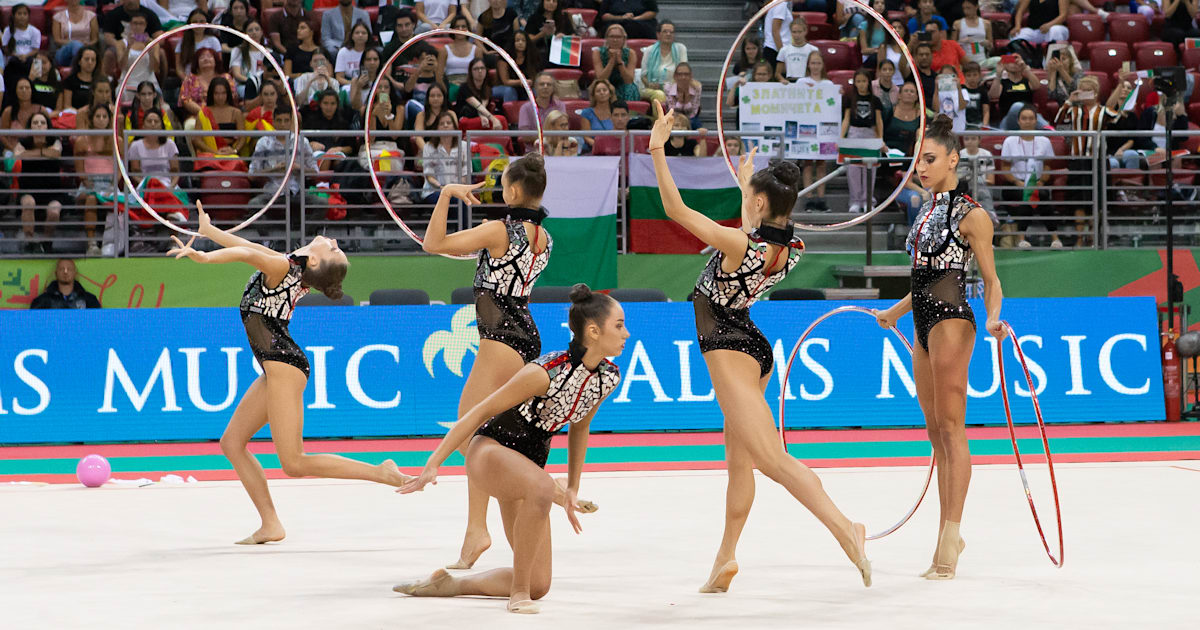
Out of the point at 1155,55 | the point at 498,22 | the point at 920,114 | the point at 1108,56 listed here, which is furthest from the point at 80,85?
the point at 1155,55

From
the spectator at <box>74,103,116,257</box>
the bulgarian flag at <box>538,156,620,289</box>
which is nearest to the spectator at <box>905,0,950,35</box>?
the bulgarian flag at <box>538,156,620,289</box>

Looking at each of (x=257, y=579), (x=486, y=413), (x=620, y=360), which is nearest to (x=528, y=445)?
(x=486, y=413)

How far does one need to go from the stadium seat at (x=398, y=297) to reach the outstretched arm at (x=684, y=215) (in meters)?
5.91

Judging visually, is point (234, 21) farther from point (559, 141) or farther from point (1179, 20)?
point (1179, 20)

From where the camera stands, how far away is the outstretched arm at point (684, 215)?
441 cm

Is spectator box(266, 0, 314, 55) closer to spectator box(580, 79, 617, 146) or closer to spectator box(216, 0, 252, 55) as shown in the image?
spectator box(216, 0, 252, 55)

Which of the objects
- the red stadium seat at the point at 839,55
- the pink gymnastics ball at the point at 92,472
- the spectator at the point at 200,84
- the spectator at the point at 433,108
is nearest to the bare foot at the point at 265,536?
the pink gymnastics ball at the point at 92,472

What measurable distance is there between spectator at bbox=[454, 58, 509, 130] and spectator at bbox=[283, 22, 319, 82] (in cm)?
175

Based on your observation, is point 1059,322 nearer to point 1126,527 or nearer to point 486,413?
Answer: point 1126,527

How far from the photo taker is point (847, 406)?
33.1 ft

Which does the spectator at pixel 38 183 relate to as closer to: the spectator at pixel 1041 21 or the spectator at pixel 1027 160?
the spectator at pixel 1027 160

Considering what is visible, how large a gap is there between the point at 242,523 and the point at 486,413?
266 cm

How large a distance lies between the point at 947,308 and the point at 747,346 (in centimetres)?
96

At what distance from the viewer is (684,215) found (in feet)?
14.4
